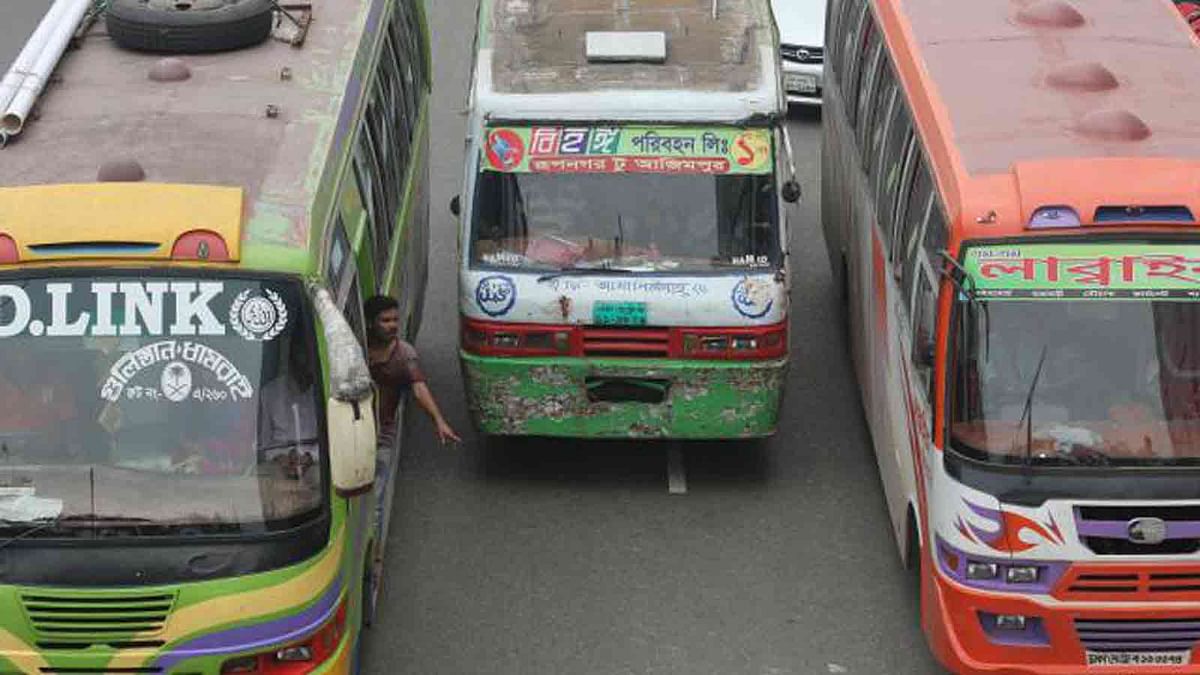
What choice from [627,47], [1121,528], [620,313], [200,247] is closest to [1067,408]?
[1121,528]

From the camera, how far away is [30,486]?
32.4ft

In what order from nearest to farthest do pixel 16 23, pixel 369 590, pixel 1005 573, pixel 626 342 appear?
pixel 1005 573
pixel 369 590
pixel 626 342
pixel 16 23

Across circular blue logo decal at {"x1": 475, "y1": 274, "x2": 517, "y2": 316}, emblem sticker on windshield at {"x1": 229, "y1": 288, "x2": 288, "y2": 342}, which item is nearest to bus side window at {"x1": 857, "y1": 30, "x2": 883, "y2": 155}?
circular blue logo decal at {"x1": 475, "y1": 274, "x2": 517, "y2": 316}

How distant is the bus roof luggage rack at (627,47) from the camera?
1398 cm

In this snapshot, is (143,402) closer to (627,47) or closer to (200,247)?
(200,247)

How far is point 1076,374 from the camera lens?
1105cm

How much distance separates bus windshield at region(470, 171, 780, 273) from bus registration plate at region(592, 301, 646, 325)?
0.27m

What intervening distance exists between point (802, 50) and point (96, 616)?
13.1 m

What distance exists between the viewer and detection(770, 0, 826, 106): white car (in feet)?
71.5

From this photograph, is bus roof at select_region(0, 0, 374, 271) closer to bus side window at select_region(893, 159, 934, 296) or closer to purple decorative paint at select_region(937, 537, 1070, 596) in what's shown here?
bus side window at select_region(893, 159, 934, 296)

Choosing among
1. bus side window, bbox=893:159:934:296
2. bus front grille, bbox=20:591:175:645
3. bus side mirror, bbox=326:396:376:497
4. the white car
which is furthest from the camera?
the white car

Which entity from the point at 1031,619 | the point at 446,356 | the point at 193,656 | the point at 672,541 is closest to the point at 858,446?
the point at 672,541

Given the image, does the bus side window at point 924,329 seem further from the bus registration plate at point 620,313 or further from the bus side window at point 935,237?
the bus registration plate at point 620,313

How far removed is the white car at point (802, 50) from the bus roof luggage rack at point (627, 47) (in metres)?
7.63
